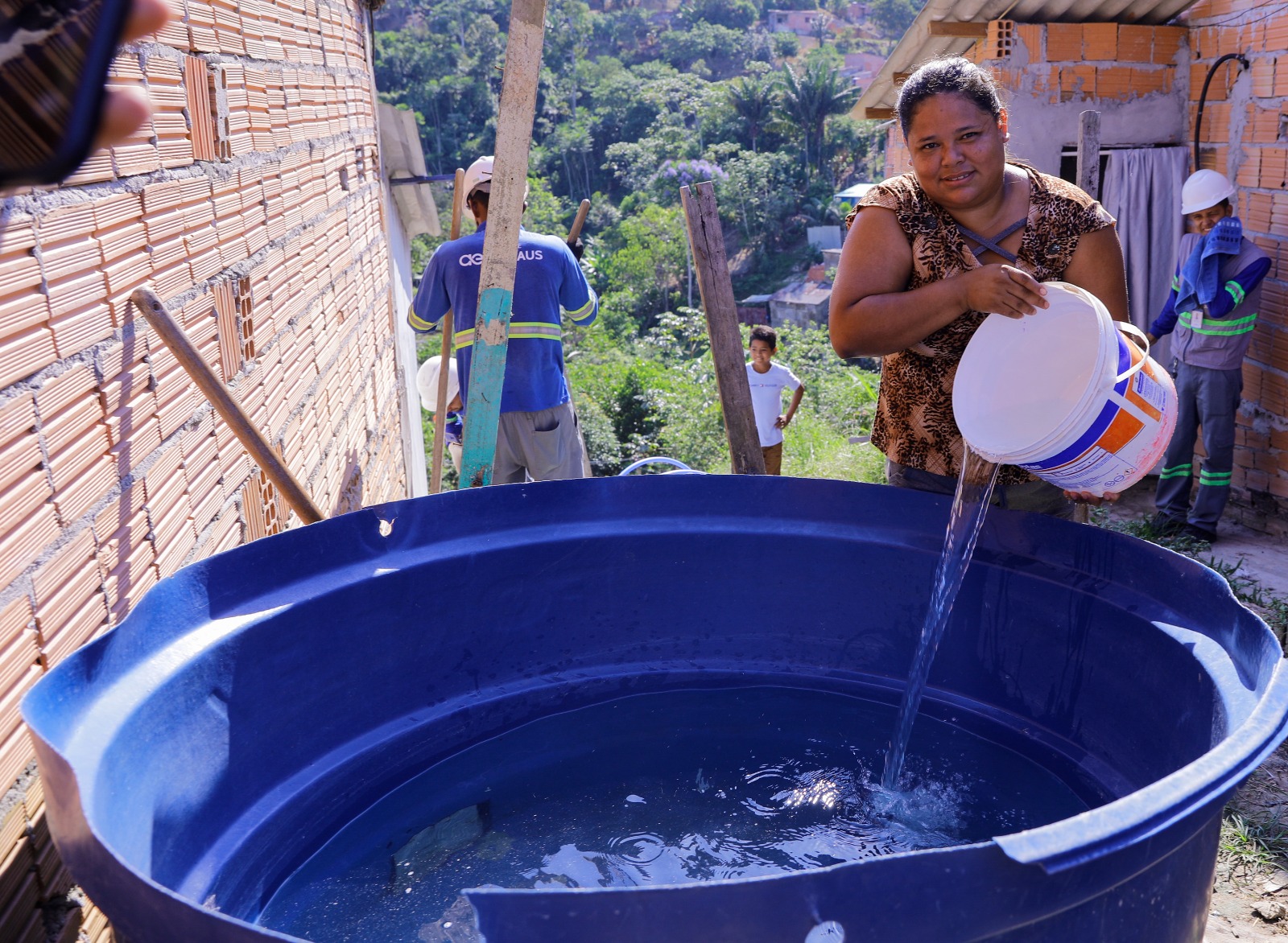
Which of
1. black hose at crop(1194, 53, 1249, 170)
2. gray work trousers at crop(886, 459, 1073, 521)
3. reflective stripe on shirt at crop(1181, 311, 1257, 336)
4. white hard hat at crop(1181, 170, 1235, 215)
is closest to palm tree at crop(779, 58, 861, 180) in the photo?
black hose at crop(1194, 53, 1249, 170)

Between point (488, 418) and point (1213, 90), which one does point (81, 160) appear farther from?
point (1213, 90)

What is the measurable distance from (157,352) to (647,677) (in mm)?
1232

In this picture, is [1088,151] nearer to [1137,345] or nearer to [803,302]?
[1137,345]

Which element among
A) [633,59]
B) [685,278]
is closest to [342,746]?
[685,278]

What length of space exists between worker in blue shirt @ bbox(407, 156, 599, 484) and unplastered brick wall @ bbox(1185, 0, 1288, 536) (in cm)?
334

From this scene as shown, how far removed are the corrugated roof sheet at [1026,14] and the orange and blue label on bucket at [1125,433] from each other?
3945 mm

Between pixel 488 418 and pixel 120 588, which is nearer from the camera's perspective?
pixel 120 588

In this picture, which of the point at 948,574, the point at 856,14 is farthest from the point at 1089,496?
the point at 856,14

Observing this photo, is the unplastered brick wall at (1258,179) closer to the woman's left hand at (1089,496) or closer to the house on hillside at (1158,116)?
the house on hillside at (1158,116)

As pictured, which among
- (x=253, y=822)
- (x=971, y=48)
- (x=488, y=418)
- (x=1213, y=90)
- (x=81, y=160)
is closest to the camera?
(x=81, y=160)

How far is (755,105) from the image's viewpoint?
135ft

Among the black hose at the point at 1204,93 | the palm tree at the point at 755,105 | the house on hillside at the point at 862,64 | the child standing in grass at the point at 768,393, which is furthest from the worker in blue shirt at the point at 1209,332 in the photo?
the house on hillside at the point at 862,64

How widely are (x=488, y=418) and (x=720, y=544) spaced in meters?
0.68

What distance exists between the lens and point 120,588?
165 centimetres
